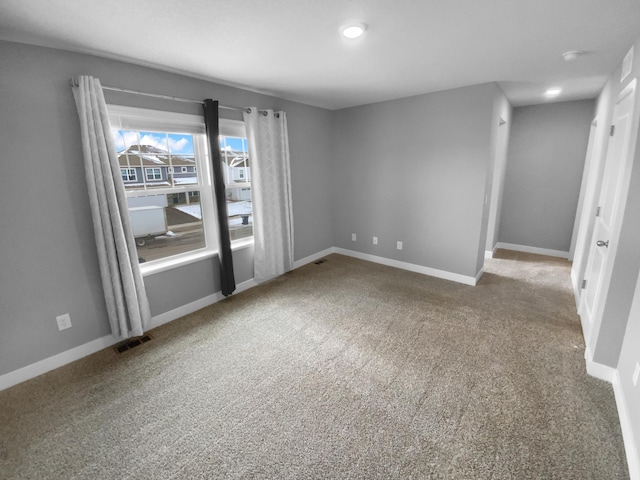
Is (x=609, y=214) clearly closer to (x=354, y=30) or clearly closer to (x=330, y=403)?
(x=354, y=30)

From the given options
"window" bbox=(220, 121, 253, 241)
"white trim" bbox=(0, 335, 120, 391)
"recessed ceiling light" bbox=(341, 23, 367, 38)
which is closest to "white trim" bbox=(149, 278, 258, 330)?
"white trim" bbox=(0, 335, 120, 391)

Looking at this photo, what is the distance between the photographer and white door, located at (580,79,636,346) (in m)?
1.94

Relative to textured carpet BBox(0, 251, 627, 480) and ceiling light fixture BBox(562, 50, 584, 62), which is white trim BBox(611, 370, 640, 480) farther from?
ceiling light fixture BBox(562, 50, 584, 62)

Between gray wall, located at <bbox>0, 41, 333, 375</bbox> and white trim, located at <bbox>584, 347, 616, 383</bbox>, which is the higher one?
gray wall, located at <bbox>0, 41, 333, 375</bbox>

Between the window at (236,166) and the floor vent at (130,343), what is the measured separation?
4.66 feet

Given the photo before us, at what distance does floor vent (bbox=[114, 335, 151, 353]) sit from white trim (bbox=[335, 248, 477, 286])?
314 centimetres

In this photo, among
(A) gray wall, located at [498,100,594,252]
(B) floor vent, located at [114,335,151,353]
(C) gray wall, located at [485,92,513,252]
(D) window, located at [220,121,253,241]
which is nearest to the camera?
(B) floor vent, located at [114,335,151,353]

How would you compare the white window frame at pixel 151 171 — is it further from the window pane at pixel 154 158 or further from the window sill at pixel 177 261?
the window sill at pixel 177 261

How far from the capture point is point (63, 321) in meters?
2.22

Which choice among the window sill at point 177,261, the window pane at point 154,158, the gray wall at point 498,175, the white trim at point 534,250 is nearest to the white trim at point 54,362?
the window sill at point 177,261

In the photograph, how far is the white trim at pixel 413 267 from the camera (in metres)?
3.65

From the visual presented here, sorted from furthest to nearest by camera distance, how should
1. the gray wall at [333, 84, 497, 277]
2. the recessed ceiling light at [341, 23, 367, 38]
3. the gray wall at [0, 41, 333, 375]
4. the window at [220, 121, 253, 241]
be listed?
the gray wall at [333, 84, 497, 277]
the window at [220, 121, 253, 241]
the gray wall at [0, 41, 333, 375]
the recessed ceiling light at [341, 23, 367, 38]

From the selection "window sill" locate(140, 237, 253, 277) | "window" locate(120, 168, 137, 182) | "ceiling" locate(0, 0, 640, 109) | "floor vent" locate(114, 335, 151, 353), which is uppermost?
"ceiling" locate(0, 0, 640, 109)

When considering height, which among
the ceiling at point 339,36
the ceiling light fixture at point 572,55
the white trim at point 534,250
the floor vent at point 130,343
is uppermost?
the ceiling at point 339,36
